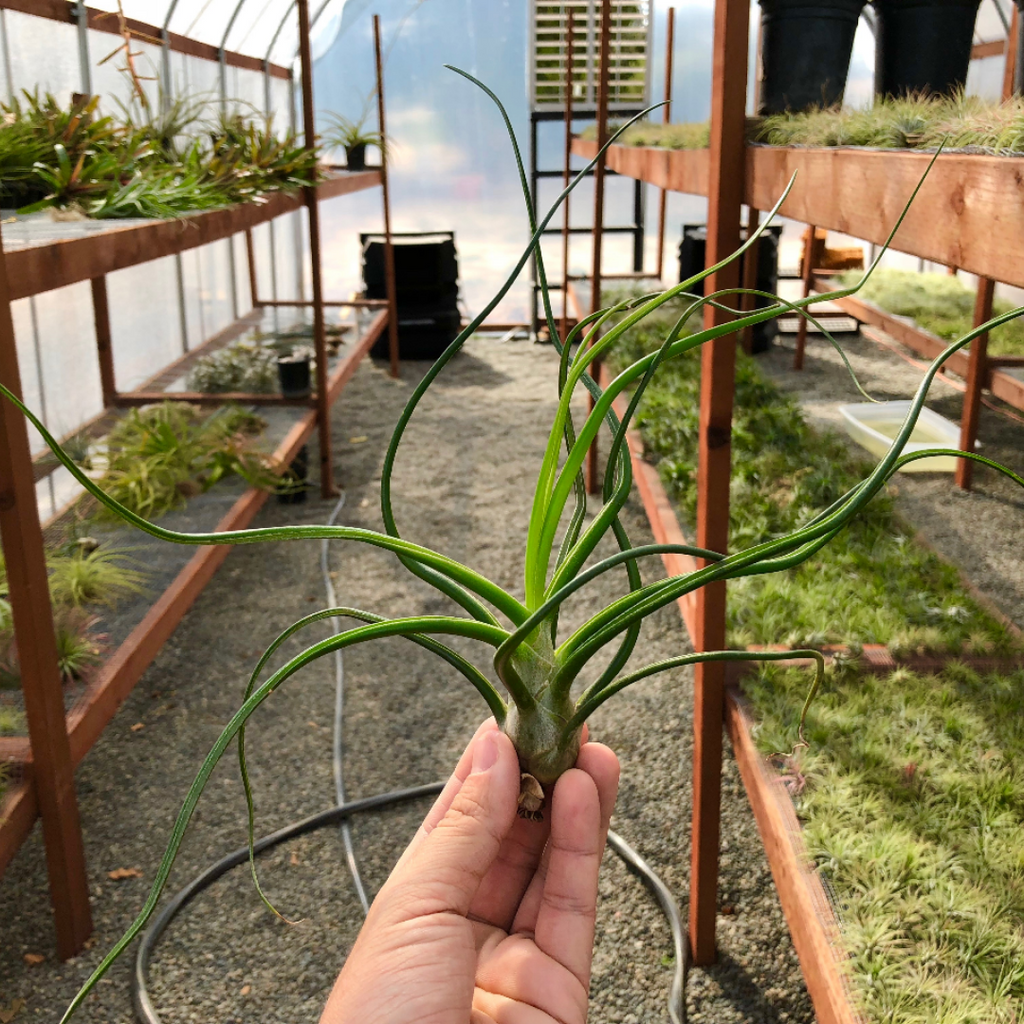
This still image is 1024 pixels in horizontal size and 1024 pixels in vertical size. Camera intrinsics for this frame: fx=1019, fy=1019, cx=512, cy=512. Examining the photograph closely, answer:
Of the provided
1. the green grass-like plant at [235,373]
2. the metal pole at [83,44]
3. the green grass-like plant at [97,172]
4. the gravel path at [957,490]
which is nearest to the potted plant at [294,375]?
the green grass-like plant at [235,373]

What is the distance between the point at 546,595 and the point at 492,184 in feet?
24.7

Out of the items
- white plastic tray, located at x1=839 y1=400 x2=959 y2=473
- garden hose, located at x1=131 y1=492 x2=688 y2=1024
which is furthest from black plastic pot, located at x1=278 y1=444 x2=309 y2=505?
white plastic tray, located at x1=839 y1=400 x2=959 y2=473

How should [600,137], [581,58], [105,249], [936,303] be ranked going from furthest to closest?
1. [581,58]
2. [936,303]
3. [600,137]
4. [105,249]

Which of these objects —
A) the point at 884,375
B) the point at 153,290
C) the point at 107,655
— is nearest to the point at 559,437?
the point at 107,655

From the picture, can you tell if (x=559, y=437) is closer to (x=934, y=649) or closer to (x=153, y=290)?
(x=934, y=649)

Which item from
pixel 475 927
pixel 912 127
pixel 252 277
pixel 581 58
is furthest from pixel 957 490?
pixel 581 58

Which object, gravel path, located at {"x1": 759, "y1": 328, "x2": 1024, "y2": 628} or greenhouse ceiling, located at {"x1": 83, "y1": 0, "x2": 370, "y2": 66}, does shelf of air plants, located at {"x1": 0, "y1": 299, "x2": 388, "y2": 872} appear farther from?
gravel path, located at {"x1": 759, "y1": 328, "x2": 1024, "y2": 628}

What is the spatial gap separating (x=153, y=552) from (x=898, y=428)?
2567mm

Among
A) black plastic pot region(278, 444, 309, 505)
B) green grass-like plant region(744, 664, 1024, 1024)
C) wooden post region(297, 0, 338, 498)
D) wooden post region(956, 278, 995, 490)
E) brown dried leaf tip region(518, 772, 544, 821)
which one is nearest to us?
brown dried leaf tip region(518, 772, 544, 821)

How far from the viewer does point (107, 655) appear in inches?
80.4

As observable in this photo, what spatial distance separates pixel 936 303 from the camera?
4.92 metres

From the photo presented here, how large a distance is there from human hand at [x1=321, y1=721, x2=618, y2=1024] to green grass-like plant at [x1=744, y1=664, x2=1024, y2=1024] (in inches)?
20.6

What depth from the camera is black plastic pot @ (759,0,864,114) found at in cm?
188

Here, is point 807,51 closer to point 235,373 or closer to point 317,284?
point 317,284
